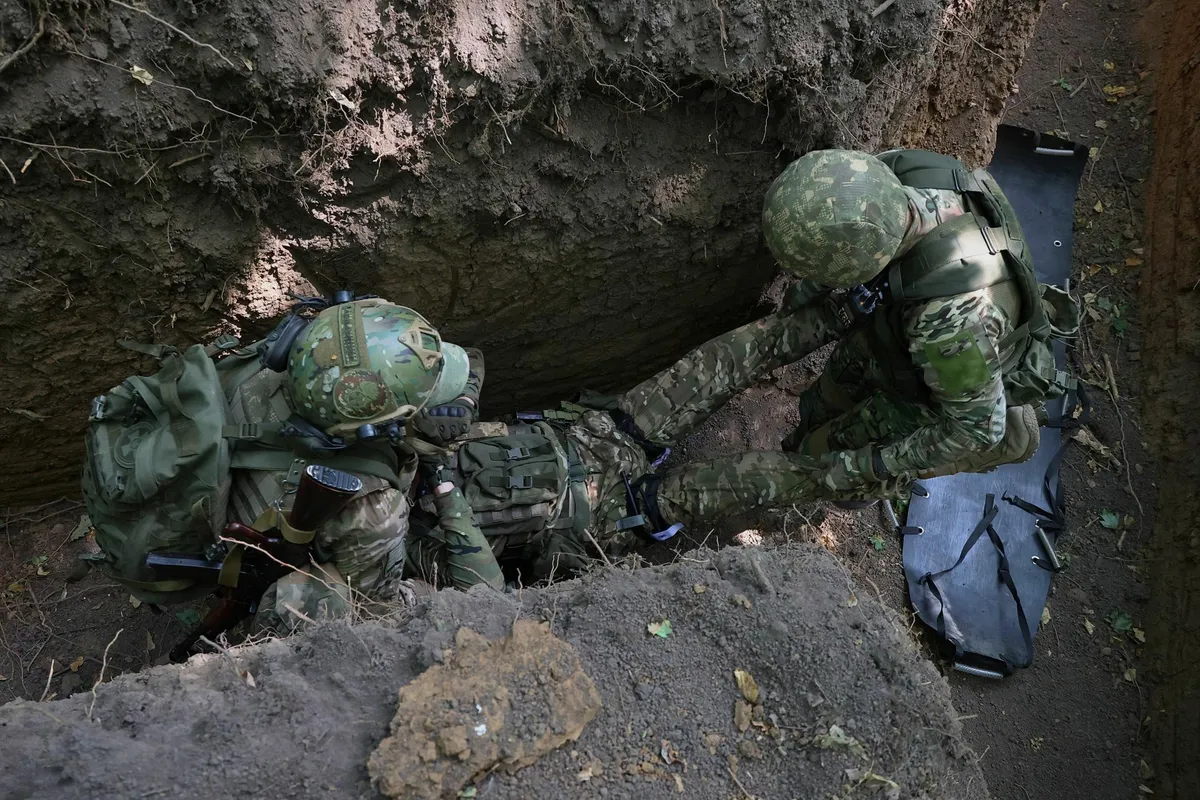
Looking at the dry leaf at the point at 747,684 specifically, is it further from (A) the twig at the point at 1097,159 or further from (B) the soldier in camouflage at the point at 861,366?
(A) the twig at the point at 1097,159

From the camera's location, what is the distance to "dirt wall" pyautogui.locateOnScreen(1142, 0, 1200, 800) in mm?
4215

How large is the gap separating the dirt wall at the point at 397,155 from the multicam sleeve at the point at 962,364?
3.74 feet

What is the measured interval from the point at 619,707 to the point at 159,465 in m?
1.76

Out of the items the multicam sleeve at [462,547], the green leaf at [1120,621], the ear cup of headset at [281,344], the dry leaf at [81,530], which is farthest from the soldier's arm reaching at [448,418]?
the green leaf at [1120,621]

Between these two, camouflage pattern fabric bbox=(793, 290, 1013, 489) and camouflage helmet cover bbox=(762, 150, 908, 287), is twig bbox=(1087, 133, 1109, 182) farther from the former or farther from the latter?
camouflage helmet cover bbox=(762, 150, 908, 287)

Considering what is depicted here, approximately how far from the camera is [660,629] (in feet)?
7.45

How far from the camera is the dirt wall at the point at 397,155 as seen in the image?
2578 mm

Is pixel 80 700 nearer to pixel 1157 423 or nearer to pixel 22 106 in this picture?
pixel 22 106

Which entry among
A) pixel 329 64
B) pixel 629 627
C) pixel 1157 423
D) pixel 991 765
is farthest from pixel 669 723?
pixel 1157 423

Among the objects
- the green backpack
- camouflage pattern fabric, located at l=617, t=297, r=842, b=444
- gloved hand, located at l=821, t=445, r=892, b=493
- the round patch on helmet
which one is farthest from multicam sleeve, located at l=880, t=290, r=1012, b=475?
the green backpack

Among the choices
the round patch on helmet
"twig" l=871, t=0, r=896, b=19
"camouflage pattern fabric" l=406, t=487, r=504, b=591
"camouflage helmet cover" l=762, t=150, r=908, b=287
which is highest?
"twig" l=871, t=0, r=896, b=19

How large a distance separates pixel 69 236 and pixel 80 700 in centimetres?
178

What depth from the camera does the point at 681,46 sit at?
10.3 ft

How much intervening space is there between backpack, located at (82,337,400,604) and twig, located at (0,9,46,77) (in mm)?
967
